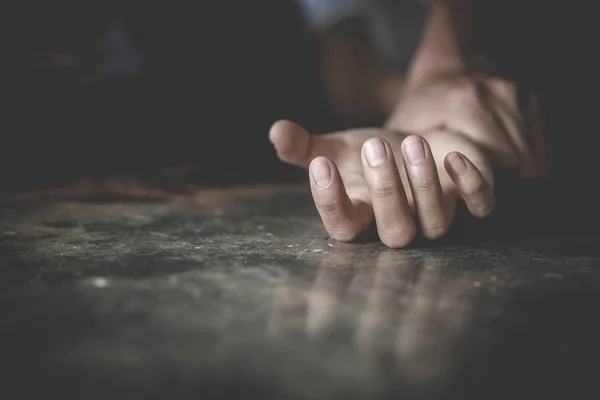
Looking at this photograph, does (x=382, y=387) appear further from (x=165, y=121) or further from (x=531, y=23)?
(x=531, y=23)

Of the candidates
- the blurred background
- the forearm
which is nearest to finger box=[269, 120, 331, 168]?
the blurred background

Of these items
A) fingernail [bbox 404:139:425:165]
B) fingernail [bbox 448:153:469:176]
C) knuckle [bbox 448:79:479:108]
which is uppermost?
knuckle [bbox 448:79:479:108]

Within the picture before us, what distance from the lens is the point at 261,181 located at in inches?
52.9

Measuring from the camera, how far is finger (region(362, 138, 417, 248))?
2.27 ft

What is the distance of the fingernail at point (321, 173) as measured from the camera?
2.27ft

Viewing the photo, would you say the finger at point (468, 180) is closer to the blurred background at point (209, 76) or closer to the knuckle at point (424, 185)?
the knuckle at point (424, 185)

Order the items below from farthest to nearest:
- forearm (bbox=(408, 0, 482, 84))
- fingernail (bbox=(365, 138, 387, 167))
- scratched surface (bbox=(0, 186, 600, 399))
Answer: forearm (bbox=(408, 0, 482, 84)) < fingernail (bbox=(365, 138, 387, 167)) < scratched surface (bbox=(0, 186, 600, 399))

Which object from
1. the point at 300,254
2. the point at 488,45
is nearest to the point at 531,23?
the point at 488,45

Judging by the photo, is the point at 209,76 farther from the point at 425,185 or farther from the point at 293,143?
the point at 425,185

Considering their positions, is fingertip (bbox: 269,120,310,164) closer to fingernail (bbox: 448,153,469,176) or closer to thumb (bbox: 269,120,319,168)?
thumb (bbox: 269,120,319,168)

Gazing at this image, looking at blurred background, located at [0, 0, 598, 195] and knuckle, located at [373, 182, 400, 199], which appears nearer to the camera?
knuckle, located at [373, 182, 400, 199]

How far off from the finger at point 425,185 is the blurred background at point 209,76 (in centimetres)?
69

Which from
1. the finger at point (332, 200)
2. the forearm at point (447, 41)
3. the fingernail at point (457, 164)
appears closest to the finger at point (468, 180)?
the fingernail at point (457, 164)

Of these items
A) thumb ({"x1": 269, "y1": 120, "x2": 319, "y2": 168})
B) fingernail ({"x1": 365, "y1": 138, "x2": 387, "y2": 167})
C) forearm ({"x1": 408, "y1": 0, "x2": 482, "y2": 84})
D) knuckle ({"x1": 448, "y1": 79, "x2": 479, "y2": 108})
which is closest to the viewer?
fingernail ({"x1": 365, "y1": 138, "x2": 387, "y2": 167})
